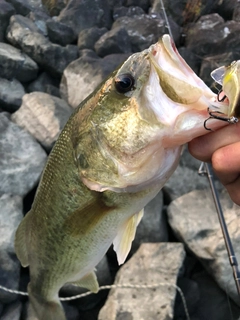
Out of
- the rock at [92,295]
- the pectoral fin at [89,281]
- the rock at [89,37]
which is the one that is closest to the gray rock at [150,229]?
the rock at [92,295]

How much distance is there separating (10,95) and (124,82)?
12.8 feet

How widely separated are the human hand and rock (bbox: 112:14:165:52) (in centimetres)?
500

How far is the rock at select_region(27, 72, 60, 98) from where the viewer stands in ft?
17.7

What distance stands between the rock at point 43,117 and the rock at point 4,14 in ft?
5.79

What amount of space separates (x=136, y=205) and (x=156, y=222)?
2557 mm

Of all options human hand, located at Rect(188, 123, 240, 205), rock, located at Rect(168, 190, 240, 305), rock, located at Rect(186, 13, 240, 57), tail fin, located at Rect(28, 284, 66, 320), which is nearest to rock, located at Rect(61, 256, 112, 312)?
rock, located at Rect(168, 190, 240, 305)

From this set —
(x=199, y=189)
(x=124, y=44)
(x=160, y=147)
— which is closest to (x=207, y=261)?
(x=199, y=189)

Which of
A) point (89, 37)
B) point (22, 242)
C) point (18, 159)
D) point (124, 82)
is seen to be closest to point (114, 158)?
point (124, 82)

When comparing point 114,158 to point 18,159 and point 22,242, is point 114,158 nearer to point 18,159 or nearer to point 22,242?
point 22,242

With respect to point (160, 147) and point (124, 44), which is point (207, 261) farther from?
point (124, 44)

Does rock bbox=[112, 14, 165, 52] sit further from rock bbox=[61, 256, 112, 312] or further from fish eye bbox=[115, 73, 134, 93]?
fish eye bbox=[115, 73, 134, 93]

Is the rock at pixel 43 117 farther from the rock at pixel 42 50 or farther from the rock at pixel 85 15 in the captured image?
the rock at pixel 85 15

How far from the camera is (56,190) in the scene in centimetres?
159

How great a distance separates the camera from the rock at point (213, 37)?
6.03 metres
